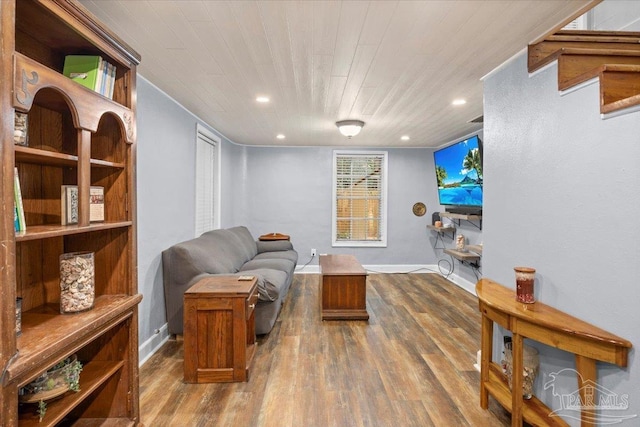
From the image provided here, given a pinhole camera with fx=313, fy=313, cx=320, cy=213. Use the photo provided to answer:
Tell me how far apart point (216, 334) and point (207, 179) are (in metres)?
2.76

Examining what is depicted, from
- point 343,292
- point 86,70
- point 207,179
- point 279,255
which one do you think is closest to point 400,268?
point 279,255

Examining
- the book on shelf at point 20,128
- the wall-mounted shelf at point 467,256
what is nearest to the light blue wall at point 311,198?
Result: the wall-mounted shelf at point 467,256

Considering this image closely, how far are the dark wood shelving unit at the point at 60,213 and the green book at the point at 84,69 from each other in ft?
0.22

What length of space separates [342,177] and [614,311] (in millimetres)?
4847

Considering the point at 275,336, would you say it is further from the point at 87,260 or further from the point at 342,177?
the point at 342,177

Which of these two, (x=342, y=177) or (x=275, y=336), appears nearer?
(x=275, y=336)

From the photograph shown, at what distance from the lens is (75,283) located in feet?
4.63

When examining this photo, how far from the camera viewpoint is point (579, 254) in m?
1.58

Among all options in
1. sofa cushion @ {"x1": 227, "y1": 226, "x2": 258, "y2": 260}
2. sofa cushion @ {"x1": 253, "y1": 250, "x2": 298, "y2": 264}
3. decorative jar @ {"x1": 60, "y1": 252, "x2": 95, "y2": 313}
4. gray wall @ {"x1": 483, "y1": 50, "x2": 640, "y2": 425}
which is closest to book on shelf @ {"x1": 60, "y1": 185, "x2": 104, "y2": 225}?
decorative jar @ {"x1": 60, "y1": 252, "x2": 95, "y2": 313}

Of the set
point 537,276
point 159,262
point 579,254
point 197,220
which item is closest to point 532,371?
point 537,276

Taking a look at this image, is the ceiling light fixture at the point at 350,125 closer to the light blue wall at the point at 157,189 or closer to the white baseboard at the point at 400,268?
the light blue wall at the point at 157,189

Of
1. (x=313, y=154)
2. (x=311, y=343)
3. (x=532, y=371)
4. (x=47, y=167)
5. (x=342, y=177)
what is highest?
(x=313, y=154)

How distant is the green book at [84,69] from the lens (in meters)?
1.47

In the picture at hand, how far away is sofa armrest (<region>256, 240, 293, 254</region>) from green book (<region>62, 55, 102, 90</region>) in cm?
391
